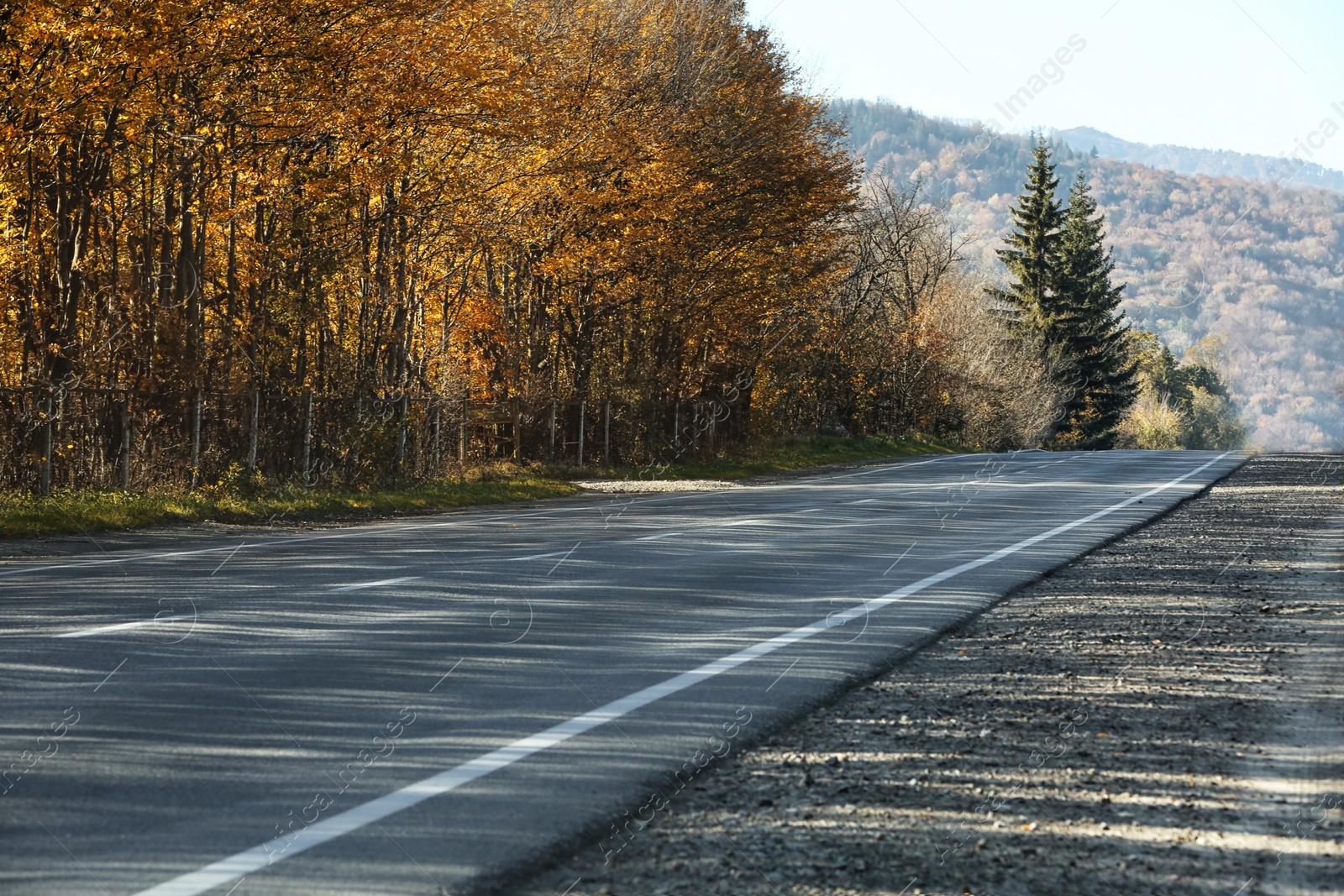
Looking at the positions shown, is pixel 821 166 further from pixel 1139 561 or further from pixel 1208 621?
pixel 1208 621

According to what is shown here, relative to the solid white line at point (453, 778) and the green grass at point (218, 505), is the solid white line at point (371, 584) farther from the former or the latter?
the green grass at point (218, 505)

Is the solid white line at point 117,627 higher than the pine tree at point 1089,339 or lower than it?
lower

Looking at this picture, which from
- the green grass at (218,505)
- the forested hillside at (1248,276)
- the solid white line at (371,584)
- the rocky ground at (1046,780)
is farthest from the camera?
the forested hillside at (1248,276)

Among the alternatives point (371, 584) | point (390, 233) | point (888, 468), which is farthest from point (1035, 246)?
point (371, 584)

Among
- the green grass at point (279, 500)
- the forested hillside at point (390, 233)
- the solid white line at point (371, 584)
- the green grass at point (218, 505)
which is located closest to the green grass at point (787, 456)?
the green grass at point (279, 500)

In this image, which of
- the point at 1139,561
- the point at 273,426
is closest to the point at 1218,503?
the point at 1139,561

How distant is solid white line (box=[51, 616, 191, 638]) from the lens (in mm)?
8695

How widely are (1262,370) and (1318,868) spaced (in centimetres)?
15554

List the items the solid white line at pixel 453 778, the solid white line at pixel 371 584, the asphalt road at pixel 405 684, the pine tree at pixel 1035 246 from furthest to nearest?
1. the pine tree at pixel 1035 246
2. the solid white line at pixel 371 584
3. the asphalt road at pixel 405 684
4. the solid white line at pixel 453 778

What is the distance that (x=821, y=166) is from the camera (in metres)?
36.1

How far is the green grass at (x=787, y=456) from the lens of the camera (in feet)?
108

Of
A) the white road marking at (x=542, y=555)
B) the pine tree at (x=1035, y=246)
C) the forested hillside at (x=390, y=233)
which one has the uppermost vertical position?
the pine tree at (x=1035, y=246)

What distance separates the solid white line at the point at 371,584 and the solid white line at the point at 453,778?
12.5 feet

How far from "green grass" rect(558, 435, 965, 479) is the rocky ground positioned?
2205 cm
